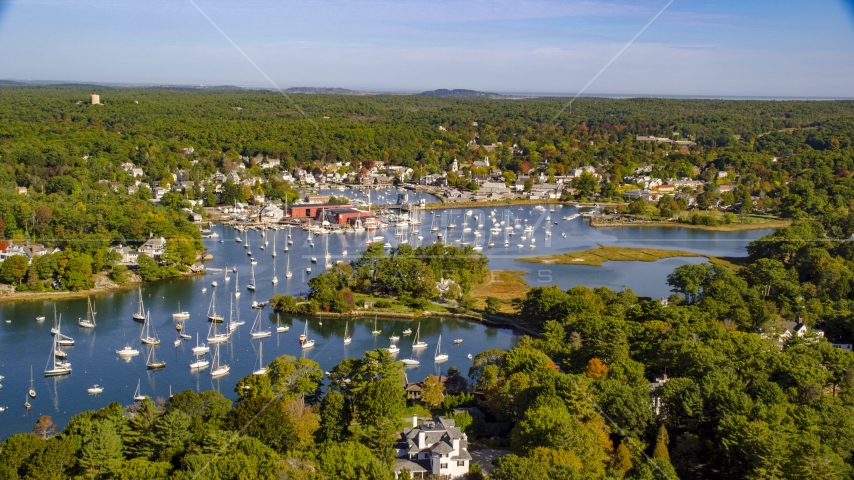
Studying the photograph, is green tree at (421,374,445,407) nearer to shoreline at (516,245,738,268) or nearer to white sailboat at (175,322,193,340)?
white sailboat at (175,322,193,340)

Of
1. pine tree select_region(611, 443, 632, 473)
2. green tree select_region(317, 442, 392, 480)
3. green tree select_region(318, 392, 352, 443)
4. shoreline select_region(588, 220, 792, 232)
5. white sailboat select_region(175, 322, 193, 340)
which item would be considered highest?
green tree select_region(317, 442, 392, 480)

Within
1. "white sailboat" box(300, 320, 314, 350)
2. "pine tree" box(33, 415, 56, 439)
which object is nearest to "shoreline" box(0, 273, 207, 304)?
"white sailboat" box(300, 320, 314, 350)

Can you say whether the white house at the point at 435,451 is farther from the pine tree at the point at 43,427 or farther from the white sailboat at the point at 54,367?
the white sailboat at the point at 54,367

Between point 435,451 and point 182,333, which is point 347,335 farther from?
point 435,451

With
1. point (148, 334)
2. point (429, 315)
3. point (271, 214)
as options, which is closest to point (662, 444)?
point (429, 315)

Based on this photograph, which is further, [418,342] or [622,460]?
[418,342]

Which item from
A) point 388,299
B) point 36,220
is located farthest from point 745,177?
point 36,220

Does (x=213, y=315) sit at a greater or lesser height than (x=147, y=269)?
lesser
